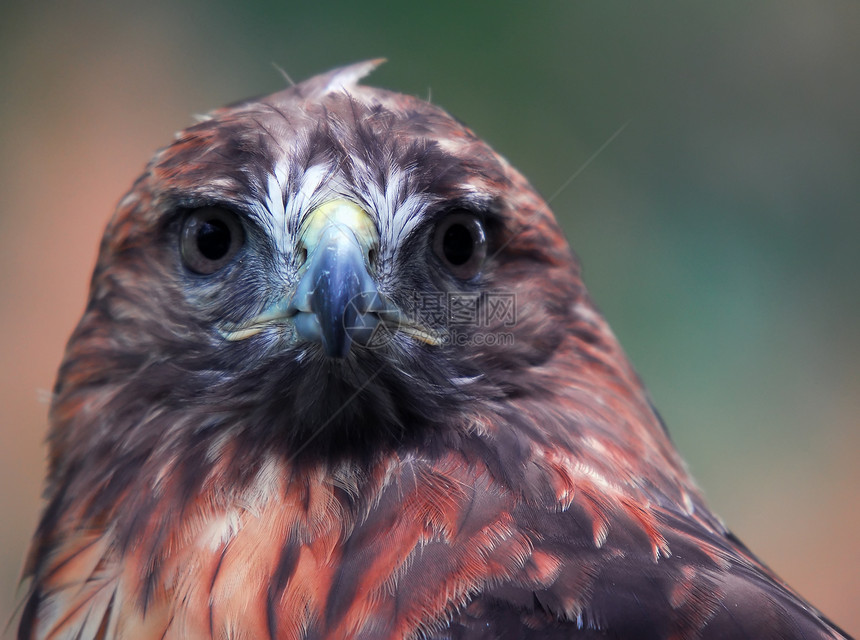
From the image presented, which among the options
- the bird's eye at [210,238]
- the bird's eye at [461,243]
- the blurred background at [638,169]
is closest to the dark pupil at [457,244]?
the bird's eye at [461,243]

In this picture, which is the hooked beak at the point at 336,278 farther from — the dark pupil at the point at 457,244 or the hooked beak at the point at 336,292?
the dark pupil at the point at 457,244

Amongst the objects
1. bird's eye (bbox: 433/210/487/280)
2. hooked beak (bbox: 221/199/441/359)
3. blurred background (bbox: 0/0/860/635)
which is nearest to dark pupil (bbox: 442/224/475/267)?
bird's eye (bbox: 433/210/487/280)

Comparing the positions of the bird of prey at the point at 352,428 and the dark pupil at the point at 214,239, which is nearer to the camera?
the bird of prey at the point at 352,428

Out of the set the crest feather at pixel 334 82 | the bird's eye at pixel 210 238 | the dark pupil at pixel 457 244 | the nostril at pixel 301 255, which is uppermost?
the crest feather at pixel 334 82

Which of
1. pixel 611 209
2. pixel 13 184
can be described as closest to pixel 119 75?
pixel 13 184

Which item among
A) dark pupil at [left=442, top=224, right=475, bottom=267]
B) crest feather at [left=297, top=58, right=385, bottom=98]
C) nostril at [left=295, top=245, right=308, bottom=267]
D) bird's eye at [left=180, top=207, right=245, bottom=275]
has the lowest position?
bird's eye at [left=180, top=207, right=245, bottom=275]

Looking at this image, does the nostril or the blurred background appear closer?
the nostril

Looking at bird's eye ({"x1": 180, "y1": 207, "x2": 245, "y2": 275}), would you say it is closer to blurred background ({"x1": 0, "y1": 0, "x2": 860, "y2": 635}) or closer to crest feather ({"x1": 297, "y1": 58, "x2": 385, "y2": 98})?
Result: crest feather ({"x1": 297, "y1": 58, "x2": 385, "y2": 98})

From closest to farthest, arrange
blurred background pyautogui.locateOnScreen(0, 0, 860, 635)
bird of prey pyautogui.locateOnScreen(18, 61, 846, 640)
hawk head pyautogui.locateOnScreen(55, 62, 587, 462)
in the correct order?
bird of prey pyautogui.locateOnScreen(18, 61, 846, 640) → hawk head pyautogui.locateOnScreen(55, 62, 587, 462) → blurred background pyautogui.locateOnScreen(0, 0, 860, 635)

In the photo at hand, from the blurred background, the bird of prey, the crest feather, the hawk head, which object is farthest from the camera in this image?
the blurred background
